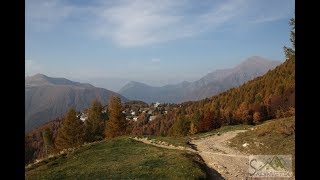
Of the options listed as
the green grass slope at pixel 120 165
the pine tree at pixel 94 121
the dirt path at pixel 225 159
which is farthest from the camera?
the pine tree at pixel 94 121

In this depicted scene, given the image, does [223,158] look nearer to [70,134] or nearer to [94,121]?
[70,134]

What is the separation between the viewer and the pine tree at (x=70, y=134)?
210 feet

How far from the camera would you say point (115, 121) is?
2517 inches

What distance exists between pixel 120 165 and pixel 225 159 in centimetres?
919

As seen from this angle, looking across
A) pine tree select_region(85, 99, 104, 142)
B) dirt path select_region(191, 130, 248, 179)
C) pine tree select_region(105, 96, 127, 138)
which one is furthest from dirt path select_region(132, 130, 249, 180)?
pine tree select_region(85, 99, 104, 142)

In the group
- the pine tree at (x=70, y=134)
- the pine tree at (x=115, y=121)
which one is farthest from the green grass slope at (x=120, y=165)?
the pine tree at (x=70, y=134)

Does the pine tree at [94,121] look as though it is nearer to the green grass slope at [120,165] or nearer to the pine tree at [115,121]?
the pine tree at [115,121]

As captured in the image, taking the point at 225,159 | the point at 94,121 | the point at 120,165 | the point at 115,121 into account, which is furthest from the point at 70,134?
the point at 225,159

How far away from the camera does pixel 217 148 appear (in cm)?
3750

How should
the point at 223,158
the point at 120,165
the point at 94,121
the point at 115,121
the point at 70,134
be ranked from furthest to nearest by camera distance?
the point at 94,121 → the point at 70,134 → the point at 115,121 → the point at 223,158 → the point at 120,165

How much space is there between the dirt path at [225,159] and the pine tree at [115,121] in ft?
84.7
